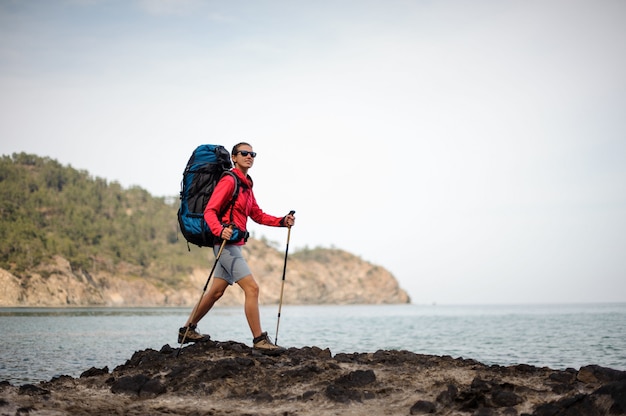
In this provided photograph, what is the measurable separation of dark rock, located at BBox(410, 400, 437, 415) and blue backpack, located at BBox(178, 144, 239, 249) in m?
3.66

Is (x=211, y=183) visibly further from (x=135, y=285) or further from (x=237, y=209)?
(x=135, y=285)

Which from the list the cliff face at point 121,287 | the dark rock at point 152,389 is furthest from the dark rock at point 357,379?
the cliff face at point 121,287

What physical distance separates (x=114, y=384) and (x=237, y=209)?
110 inches

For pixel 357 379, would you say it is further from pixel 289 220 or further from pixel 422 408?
pixel 289 220

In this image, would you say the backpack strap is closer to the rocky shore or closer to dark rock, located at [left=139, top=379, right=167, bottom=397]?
the rocky shore

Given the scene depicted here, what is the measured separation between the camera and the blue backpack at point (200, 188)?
8.87 m

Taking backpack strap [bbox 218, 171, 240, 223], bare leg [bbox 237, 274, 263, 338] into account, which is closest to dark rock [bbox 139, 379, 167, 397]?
bare leg [bbox 237, 274, 263, 338]

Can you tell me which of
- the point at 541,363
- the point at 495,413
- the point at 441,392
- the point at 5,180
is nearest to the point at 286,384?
the point at 441,392

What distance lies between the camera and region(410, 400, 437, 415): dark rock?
21.4 ft

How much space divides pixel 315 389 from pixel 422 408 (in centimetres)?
138

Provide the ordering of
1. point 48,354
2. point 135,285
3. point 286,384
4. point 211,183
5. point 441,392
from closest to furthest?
point 441,392 < point 286,384 < point 211,183 < point 48,354 < point 135,285

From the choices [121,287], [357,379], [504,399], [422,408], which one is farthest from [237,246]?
[121,287]

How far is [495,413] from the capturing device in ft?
20.7

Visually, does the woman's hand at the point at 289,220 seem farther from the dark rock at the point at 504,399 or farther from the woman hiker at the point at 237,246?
the dark rock at the point at 504,399
